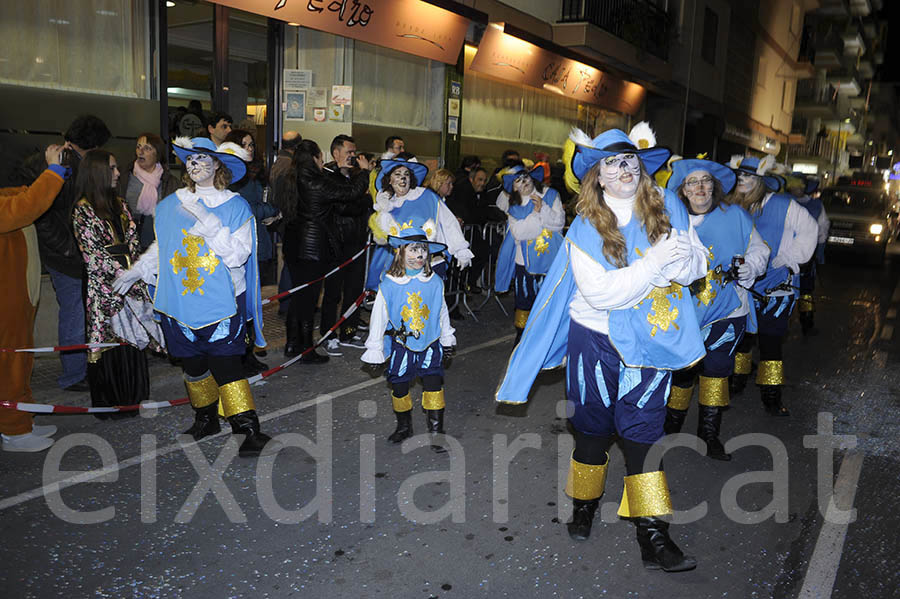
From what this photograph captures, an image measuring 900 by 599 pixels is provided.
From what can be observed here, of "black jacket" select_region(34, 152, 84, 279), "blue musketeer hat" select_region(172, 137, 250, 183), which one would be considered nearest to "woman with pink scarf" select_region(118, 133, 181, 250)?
"black jacket" select_region(34, 152, 84, 279)

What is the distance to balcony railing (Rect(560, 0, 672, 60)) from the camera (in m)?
16.8

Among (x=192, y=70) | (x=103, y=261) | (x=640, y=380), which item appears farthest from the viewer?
(x=192, y=70)

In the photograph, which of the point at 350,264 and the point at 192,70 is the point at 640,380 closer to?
the point at 350,264

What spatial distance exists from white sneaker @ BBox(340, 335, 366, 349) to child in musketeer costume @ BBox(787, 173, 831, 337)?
5008 millimetres

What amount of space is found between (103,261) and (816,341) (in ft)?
27.7

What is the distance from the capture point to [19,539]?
3787mm

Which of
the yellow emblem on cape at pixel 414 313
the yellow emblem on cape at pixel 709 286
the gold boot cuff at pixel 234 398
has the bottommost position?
the gold boot cuff at pixel 234 398

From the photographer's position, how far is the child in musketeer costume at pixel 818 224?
863 cm

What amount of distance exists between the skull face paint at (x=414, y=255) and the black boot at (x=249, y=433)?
1.47 meters

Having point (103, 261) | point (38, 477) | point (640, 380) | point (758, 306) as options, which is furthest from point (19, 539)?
point (758, 306)

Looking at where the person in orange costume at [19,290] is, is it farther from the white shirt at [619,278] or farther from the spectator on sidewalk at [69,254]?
the white shirt at [619,278]

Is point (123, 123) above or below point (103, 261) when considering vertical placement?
above

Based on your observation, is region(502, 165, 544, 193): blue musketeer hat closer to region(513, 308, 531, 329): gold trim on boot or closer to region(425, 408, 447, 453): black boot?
region(513, 308, 531, 329): gold trim on boot

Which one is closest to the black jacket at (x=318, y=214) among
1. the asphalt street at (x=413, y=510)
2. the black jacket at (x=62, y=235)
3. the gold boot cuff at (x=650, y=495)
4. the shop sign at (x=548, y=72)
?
the asphalt street at (x=413, y=510)
